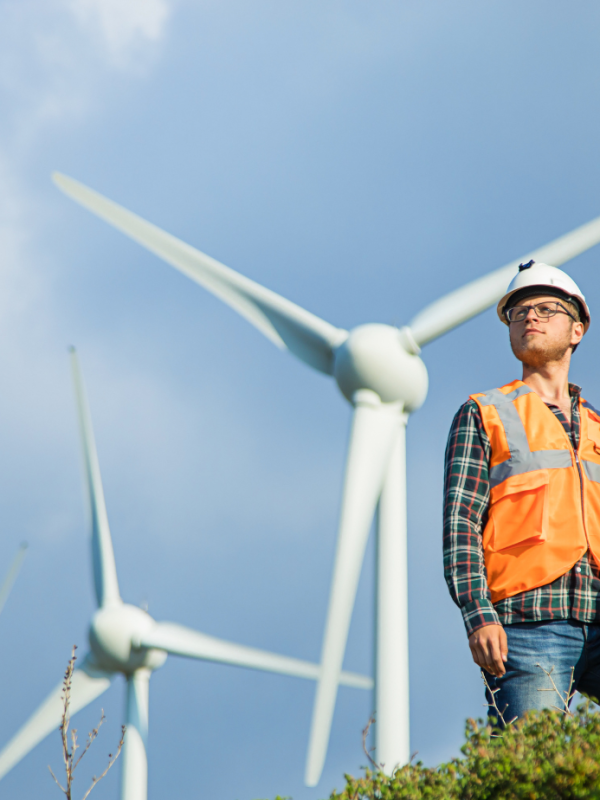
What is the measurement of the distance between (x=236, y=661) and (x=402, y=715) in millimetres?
8613

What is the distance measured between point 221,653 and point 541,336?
20.1 m

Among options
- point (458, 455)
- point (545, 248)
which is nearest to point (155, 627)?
point (545, 248)

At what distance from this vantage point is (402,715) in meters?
15.9

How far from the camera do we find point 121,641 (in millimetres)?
28562

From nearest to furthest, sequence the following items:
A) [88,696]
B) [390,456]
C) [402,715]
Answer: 1. [402,715]
2. [390,456]
3. [88,696]

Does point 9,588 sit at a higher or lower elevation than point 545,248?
higher

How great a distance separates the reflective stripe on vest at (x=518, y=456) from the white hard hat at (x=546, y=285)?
87 centimetres

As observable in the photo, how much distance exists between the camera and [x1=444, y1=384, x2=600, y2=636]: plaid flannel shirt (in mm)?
5109

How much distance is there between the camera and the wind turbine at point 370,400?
49.3 ft

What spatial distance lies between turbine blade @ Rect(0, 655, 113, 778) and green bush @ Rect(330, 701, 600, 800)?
21.9 meters

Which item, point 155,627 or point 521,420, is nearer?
point 521,420

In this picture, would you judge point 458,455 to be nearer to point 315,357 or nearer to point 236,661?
point 315,357

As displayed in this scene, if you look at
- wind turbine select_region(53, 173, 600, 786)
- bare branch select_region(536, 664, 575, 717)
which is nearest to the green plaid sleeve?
bare branch select_region(536, 664, 575, 717)

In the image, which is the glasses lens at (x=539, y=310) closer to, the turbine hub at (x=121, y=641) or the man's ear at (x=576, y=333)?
the man's ear at (x=576, y=333)
